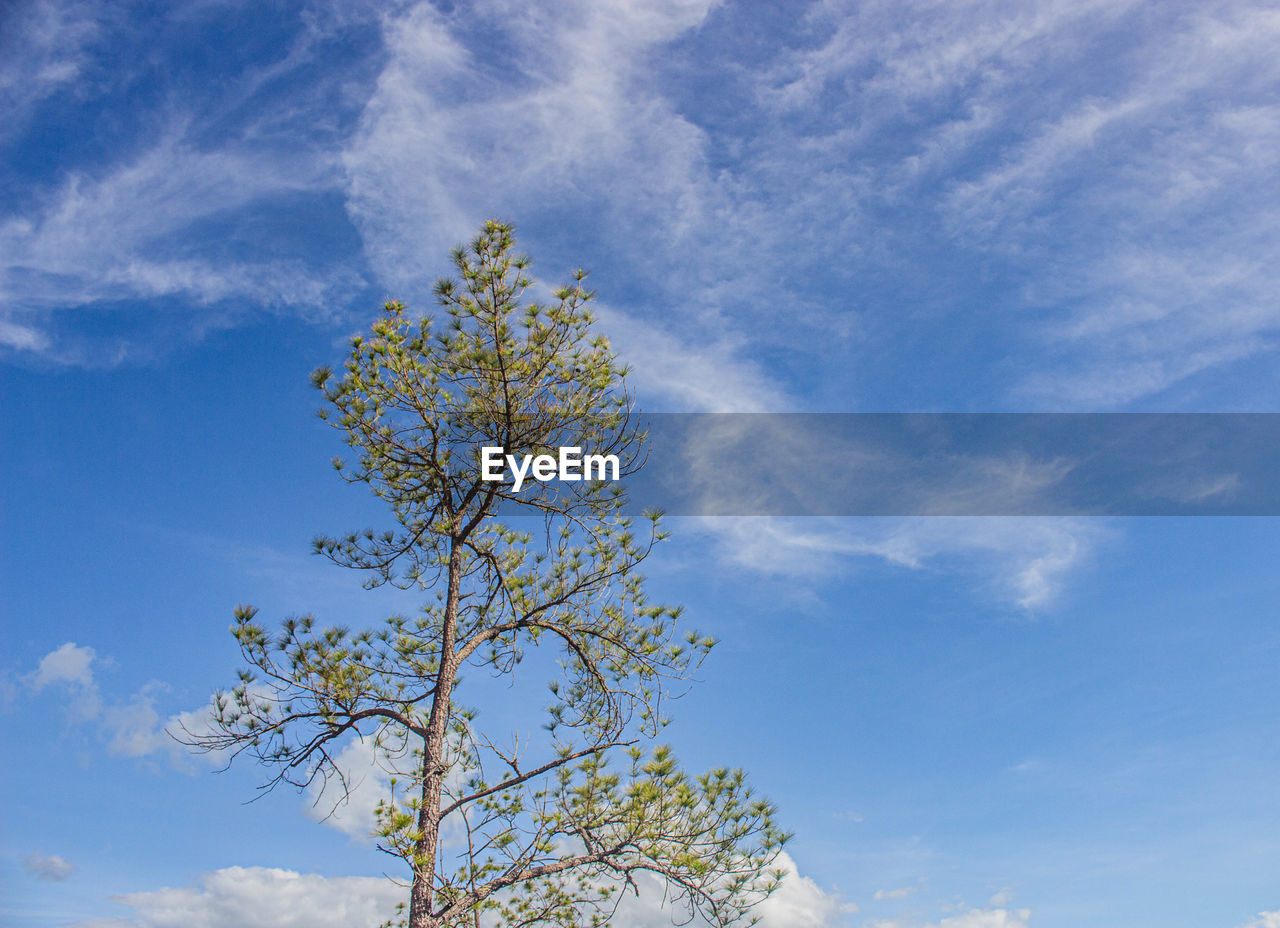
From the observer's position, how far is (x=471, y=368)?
23.3ft

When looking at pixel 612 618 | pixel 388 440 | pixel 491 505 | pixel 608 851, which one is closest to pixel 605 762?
pixel 608 851

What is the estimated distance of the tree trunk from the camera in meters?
6.05

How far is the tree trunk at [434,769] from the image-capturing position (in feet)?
19.9

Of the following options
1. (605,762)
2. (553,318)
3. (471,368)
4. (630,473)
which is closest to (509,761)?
(605,762)

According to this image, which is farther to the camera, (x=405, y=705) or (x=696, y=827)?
(x=405, y=705)

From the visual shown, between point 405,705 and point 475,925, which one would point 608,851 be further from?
point 405,705

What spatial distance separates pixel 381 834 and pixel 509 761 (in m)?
1.68

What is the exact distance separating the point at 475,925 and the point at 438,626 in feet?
8.49

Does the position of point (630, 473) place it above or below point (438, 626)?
above

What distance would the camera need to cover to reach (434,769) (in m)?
6.66

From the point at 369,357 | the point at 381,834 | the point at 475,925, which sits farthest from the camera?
the point at 369,357

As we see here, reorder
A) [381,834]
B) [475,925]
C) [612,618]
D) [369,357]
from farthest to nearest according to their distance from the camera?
[612,618], [369,357], [475,925], [381,834]

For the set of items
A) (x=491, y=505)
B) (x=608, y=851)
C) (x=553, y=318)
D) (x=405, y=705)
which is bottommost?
(x=608, y=851)

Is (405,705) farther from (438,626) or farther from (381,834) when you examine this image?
(381,834)
